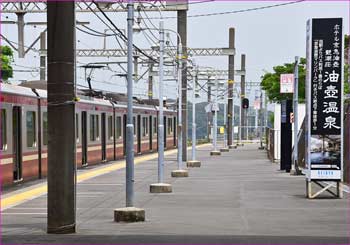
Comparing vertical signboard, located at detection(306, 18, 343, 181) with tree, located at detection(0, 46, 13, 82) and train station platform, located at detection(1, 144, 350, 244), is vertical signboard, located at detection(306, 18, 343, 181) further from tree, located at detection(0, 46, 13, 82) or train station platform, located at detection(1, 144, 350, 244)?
tree, located at detection(0, 46, 13, 82)

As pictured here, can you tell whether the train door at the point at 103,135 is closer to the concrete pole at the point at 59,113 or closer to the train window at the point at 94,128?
the train window at the point at 94,128

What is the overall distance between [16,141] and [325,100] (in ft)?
27.5

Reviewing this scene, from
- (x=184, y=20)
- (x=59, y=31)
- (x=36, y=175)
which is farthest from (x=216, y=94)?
(x=59, y=31)

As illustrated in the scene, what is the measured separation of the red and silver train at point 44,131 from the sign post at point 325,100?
7688 mm

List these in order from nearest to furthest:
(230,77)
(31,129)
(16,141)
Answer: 1. (16,141)
2. (31,129)
3. (230,77)

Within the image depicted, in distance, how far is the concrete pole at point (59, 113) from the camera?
1048cm

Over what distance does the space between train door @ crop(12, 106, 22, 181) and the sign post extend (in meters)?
7.84

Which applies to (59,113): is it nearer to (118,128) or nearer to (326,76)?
(326,76)

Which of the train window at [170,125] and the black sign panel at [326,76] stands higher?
the black sign panel at [326,76]

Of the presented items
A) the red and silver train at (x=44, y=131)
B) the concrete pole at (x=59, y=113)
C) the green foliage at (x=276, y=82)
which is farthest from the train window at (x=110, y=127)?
the concrete pole at (x=59, y=113)

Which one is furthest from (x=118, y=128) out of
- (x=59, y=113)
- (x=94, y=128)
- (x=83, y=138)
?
(x=59, y=113)

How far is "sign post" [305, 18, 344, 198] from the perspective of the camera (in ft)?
54.5

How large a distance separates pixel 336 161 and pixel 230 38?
36.1 meters

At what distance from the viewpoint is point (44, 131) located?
21.9 metres
